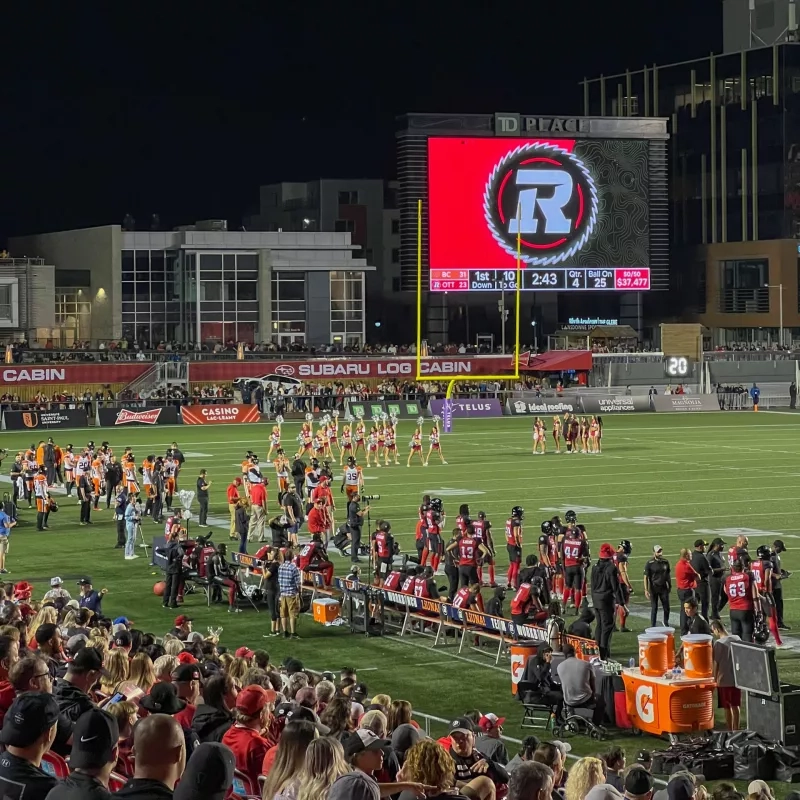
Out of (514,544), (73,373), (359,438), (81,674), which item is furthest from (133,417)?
(81,674)

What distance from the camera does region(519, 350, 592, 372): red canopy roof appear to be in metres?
64.5

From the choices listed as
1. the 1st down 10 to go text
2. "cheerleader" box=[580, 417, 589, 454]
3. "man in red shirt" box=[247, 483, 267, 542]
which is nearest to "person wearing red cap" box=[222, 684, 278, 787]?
"man in red shirt" box=[247, 483, 267, 542]

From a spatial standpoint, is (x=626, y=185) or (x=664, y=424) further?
(x=626, y=185)

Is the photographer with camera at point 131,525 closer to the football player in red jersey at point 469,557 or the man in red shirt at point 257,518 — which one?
the man in red shirt at point 257,518

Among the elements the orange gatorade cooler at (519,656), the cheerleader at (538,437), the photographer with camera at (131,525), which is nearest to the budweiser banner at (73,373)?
the cheerleader at (538,437)

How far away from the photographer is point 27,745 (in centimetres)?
555

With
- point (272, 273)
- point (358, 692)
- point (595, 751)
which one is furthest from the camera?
point (272, 273)

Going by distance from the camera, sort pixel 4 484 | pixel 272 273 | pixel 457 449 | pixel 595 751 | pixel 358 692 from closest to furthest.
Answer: pixel 358 692, pixel 595 751, pixel 4 484, pixel 457 449, pixel 272 273

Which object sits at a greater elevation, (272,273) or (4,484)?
(272,273)

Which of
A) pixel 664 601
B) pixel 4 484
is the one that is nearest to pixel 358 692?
pixel 664 601

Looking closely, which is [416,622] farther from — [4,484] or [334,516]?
[4,484]

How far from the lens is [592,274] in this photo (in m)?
69.6

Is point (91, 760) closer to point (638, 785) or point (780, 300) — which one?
point (638, 785)

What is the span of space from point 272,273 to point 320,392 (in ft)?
55.9
